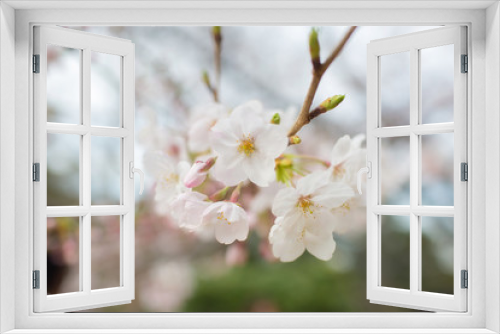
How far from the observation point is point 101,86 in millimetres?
2221

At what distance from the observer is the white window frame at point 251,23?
1941mm

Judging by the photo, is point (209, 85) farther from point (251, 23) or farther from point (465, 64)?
point (465, 64)

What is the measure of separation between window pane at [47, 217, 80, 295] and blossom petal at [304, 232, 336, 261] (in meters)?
1.11

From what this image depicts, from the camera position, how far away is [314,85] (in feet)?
7.67

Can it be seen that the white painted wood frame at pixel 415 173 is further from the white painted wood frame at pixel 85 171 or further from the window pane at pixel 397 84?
the white painted wood frame at pixel 85 171

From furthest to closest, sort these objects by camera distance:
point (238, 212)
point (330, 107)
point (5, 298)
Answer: point (330, 107) < point (238, 212) < point (5, 298)

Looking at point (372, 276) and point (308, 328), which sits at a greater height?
point (372, 276)

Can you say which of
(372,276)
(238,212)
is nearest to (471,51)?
(372,276)

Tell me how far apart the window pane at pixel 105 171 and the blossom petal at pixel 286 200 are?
29.9 inches

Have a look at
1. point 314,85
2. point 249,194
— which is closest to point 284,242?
point 249,194

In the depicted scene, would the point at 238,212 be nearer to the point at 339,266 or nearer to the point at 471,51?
the point at 339,266

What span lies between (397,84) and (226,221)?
1.05 m

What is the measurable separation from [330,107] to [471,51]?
0.66 metres

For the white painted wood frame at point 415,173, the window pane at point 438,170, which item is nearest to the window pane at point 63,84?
the white painted wood frame at point 415,173
